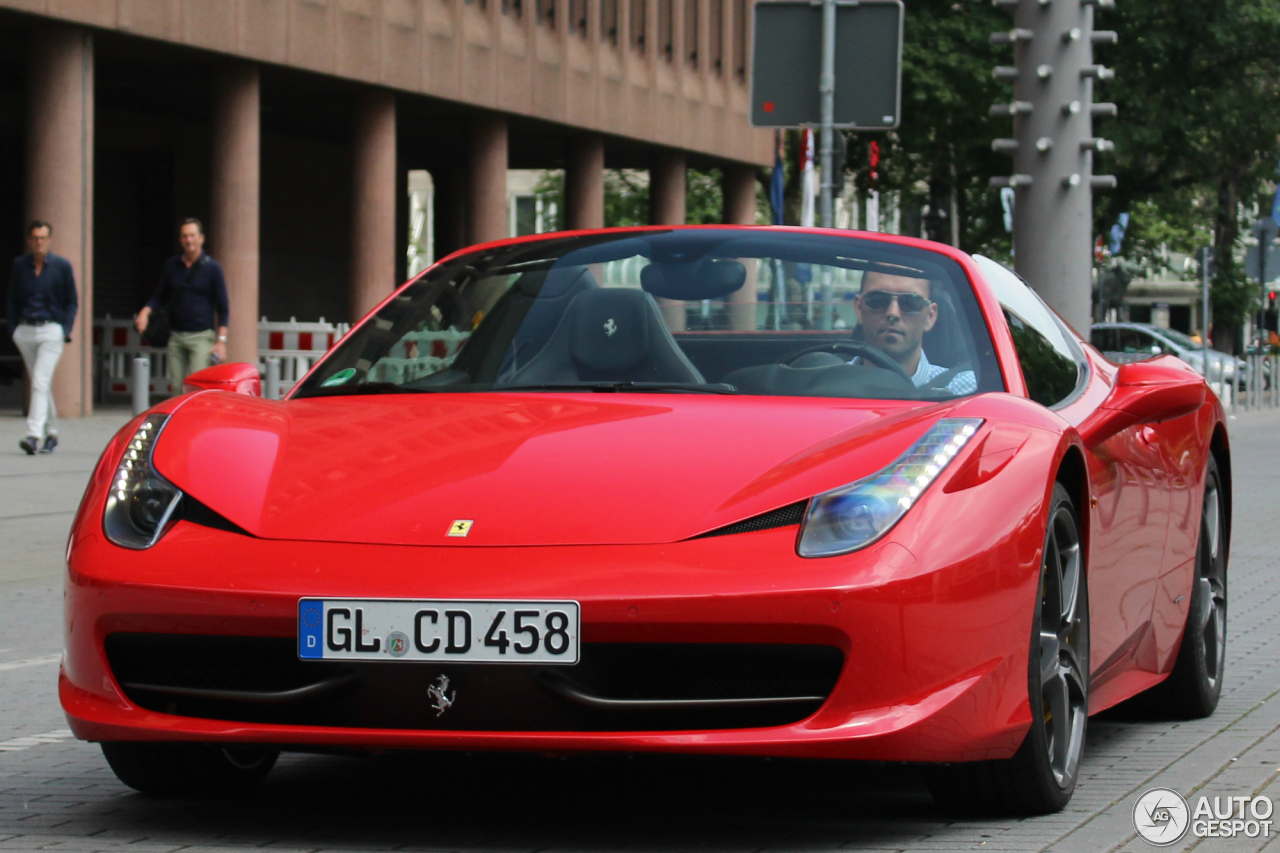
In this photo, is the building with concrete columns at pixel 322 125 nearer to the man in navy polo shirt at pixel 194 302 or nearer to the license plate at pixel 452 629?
the man in navy polo shirt at pixel 194 302

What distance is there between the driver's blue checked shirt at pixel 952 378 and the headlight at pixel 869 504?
0.68 meters

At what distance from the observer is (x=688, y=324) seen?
5.10 metres

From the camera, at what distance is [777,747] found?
3.86 m

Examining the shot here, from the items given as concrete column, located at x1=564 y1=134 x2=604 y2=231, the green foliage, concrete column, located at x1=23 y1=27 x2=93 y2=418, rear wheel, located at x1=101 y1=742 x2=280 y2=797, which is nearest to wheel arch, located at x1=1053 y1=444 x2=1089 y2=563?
rear wheel, located at x1=101 y1=742 x2=280 y2=797

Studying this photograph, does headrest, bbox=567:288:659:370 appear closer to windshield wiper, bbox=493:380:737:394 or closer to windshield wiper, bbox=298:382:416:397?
windshield wiper, bbox=493:380:737:394

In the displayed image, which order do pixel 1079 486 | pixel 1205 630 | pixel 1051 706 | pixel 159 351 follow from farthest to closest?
pixel 159 351 → pixel 1205 630 → pixel 1079 486 → pixel 1051 706

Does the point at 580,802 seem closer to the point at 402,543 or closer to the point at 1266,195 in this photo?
the point at 402,543

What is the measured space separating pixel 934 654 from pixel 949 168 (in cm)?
4315

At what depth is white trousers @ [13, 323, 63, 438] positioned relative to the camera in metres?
16.4

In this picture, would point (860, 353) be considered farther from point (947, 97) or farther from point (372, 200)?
point (947, 97)

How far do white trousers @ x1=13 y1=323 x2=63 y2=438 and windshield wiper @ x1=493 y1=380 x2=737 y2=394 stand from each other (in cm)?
1221

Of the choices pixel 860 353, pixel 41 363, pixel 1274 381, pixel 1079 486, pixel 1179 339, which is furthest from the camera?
pixel 1179 339

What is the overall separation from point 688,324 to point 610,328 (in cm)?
20

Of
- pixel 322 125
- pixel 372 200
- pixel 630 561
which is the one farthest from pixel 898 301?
pixel 322 125
